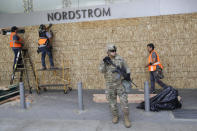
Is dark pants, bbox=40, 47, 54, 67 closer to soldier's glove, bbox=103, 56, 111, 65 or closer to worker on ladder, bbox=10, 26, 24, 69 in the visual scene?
worker on ladder, bbox=10, 26, 24, 69

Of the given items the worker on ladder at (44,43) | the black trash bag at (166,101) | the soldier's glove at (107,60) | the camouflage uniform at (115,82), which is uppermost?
the worker on ladder at (44,43)

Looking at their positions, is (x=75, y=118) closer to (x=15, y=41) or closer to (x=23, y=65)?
(x=23, y=65)

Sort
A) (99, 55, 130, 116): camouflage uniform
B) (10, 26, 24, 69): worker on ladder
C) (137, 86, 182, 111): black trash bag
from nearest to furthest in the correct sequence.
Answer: (99, 55, 130, 116): camouflage uniform
(137, 86, 182, 111): black trash bag
(10, 26, 24, 69): worker on ladder

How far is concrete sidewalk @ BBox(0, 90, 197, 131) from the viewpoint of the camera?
4880 millimetres

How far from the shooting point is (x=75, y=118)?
5648 mm

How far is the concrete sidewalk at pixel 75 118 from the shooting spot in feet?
16.0

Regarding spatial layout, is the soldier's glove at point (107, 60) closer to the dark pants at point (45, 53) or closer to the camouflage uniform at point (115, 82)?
the camouflage uniform at point (115, 82)

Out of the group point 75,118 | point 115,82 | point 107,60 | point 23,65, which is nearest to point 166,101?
point 115,82

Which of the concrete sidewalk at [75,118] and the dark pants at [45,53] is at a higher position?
Result: the dark pants at [45,53]

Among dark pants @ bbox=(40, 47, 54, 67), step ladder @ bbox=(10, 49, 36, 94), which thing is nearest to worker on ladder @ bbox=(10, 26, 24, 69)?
step ladder @ bbox=(10, 49, 36, 94)

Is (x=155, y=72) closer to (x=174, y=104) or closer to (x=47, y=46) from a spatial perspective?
(x=174, y=104)

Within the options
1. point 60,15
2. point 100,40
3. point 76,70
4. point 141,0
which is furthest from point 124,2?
point 76,70

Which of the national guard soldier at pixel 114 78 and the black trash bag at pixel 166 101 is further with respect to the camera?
the black trash bag at pixel 166 101

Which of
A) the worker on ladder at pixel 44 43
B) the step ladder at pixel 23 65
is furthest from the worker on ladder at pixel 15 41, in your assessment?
the worker on ladder at pixel 44 43
